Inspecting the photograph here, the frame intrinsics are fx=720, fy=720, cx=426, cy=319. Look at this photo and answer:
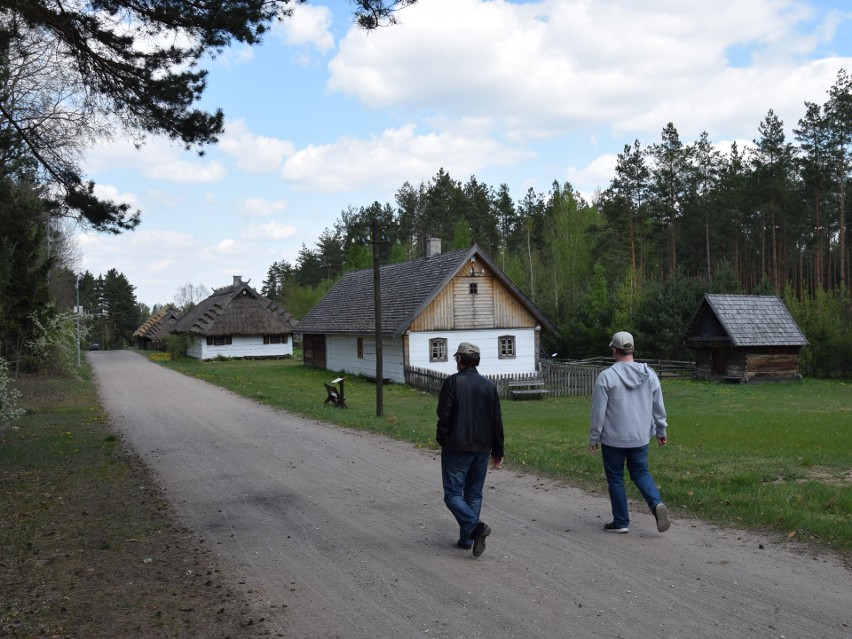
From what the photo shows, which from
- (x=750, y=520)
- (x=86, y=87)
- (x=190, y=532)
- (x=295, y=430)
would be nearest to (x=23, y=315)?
(x=295, y=430)

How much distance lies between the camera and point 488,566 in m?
6.21

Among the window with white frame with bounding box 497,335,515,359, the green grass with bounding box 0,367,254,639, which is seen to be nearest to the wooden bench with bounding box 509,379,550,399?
the window with white frame with bounding box 497,335,515,359

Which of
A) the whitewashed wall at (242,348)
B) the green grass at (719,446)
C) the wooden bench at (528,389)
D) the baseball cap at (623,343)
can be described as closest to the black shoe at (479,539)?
the baseball cap at (623,343)

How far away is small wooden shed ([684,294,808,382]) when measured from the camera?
36.9 meters

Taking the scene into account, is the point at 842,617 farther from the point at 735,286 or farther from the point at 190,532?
the point at 735,286

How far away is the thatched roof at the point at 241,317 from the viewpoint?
181 ft

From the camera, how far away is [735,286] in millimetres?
46156

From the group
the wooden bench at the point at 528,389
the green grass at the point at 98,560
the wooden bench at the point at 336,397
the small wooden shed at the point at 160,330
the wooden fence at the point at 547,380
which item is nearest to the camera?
the green grass at the point at 98,560

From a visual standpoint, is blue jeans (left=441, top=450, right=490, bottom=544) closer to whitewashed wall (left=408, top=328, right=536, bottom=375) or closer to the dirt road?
the dirt road

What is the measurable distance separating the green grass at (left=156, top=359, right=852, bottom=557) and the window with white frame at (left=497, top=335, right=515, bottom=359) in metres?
6.11

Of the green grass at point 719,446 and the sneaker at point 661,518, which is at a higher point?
the sneaker at point 661,518

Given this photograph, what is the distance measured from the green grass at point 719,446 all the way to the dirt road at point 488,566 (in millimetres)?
675

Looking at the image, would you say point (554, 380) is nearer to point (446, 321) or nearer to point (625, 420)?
point (446, 321)

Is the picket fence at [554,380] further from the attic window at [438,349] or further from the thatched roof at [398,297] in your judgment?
the thatched roof at [398,297]
